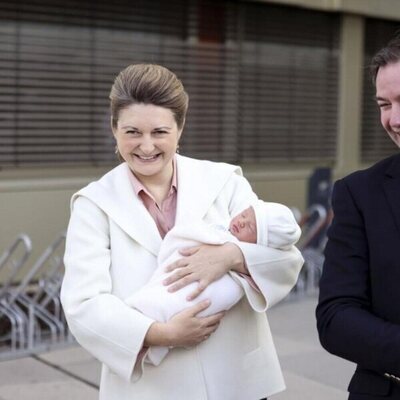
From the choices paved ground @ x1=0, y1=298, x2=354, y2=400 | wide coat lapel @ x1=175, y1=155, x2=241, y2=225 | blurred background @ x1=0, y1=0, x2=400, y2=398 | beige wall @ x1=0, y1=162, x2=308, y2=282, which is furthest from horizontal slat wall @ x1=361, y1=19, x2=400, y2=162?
wide coat lapel @ x1=175, y1=155, x2=241, y2=225

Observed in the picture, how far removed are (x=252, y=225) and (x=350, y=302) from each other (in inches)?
20.9

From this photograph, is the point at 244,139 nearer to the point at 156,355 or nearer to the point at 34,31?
the point at 34,31

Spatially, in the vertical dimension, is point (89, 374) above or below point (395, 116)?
below

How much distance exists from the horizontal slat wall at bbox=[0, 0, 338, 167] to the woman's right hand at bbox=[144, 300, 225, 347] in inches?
226

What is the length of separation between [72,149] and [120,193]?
19.4 feet

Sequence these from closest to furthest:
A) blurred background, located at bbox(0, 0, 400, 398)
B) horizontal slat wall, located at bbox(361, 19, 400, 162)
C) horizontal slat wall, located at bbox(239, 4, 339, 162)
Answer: blurred background, located at bbox(0, 0, 400, 398) → horizontal slat wall, located at bbox(239, 4, 339, 162) → horizontal slat wall, located at bbox(361, 19, 400, 162)

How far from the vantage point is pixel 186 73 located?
9242 millimetres

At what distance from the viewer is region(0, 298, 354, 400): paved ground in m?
5.14

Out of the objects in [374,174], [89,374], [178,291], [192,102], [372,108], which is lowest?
[89,374]

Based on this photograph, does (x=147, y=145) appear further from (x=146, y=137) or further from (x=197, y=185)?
(x=197, y=185)

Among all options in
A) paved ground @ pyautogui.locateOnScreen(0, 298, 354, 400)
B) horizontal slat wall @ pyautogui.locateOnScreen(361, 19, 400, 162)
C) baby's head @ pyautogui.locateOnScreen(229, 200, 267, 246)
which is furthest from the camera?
horizontal slat wall @ pyautogui.locateOnScreen(361, 19, 400, 162)

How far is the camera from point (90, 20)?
8.34 meters

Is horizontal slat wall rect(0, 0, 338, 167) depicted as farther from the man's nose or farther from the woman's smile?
the man's nose

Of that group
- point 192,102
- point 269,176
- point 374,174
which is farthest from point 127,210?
point 269,176
